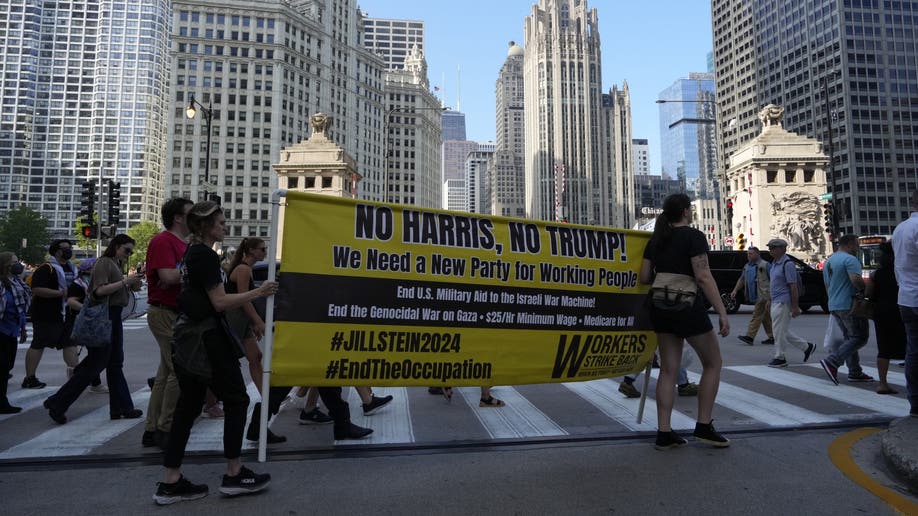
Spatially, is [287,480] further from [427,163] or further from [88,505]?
[427,163]

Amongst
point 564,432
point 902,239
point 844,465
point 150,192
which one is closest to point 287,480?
point 564,432

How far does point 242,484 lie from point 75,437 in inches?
98.5

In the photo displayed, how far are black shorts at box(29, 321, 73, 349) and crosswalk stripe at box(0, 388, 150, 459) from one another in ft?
5.51

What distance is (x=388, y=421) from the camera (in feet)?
17.8

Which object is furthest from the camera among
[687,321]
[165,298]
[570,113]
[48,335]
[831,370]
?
[570,113]

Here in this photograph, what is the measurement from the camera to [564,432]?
490 centimetres

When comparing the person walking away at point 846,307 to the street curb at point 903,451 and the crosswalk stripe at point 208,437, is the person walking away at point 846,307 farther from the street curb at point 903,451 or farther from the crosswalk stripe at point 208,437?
the crosswalk stripe at point 208,437

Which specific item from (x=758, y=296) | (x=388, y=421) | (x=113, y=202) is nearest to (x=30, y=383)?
(x=388, y=421)

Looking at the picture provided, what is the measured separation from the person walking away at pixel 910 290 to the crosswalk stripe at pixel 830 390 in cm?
57

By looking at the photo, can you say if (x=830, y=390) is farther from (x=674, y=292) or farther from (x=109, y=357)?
(x=109, y=357)

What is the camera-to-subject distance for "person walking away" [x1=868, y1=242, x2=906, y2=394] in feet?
20.9

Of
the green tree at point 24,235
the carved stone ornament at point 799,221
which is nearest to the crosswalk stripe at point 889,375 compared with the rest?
the carved stone ornament at point 799,221

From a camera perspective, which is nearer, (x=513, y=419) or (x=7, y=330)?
(x=513, y=419)

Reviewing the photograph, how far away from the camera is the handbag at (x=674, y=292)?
14.3 ft
